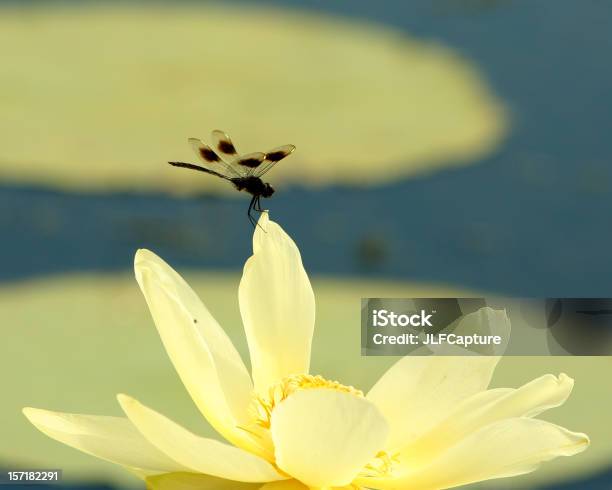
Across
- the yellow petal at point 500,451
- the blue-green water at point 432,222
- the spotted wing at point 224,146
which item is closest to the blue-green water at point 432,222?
the blue-green water at point 432,222

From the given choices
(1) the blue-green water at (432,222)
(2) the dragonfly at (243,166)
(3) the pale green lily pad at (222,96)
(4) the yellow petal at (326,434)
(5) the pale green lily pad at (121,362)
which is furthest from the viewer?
(3) the pale green lily pad at (222,96)

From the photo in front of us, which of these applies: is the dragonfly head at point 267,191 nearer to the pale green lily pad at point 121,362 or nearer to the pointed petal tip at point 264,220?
the pointed petal tip at point 264,220

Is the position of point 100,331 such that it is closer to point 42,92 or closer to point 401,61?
point 42,92

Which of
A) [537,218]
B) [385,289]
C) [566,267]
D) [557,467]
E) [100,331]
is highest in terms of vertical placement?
[537,218]

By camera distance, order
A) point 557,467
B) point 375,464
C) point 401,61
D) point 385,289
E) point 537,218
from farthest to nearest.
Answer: point 401,61 < point 537,218 < point 385,289 < point 557,467 < point 375,464

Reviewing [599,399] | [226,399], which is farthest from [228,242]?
[226,399]

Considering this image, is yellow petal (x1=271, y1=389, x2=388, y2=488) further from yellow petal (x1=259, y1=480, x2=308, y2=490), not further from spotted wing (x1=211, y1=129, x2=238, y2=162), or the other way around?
spotted wing (x1=211, y1=129, x2=238, y2=162)

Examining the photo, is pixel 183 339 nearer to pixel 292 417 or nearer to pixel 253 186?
pixel 292 417

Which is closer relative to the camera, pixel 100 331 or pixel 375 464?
pixel 375 464

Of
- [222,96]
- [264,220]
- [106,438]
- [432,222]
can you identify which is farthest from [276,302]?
[222,96]
